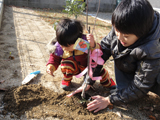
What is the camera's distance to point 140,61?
5.58 ft

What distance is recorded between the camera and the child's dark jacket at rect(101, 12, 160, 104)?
1560 millimetres

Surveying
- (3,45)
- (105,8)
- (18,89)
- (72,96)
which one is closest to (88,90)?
(72,96)

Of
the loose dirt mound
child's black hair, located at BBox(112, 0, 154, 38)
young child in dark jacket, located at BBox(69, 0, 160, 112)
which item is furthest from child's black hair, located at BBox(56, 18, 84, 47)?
the loose dirt mound

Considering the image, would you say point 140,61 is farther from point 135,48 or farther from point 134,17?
point 134,17

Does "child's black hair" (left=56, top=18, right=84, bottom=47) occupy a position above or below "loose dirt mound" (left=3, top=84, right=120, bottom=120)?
above

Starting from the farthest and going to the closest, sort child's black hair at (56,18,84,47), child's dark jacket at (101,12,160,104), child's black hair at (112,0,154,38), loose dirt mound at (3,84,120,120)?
child's black hair at (56,18,84,47) → loose dirt mound at (3,84,120,120) → child's dark jacket at (101,12,160,104) → child's black hair at (112,0,154,38)

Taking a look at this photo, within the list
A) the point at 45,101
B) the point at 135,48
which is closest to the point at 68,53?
the point at 45,101

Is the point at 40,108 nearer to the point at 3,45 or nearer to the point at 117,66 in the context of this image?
the point at 117,66

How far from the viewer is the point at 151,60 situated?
1589mm

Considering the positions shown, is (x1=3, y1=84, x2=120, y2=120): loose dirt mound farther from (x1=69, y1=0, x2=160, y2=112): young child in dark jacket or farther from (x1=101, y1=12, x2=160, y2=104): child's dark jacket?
(x1=101, y1=12, x2=160, y2=104): child's dark jacket

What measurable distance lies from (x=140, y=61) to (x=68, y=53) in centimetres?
95

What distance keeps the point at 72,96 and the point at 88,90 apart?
0.32 metres

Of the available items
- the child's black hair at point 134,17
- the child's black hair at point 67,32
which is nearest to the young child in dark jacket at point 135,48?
the child's black hair at point 134,17

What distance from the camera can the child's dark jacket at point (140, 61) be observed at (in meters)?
1.56
